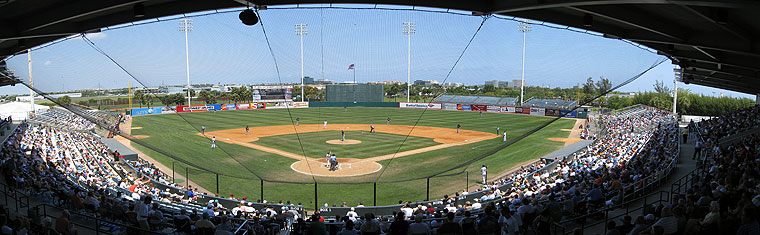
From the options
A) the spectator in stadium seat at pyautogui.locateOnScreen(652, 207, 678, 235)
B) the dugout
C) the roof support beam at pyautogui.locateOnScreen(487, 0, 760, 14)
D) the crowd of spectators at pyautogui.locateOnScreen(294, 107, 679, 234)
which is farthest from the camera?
the dugout

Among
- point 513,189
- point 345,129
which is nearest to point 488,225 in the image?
point 513,189

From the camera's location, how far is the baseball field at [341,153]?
1767 centimetres

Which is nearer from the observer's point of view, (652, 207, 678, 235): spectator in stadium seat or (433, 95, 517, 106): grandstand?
(652, 207, 678, 235): spectator in stadium seat

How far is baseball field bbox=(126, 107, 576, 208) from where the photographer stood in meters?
17.7

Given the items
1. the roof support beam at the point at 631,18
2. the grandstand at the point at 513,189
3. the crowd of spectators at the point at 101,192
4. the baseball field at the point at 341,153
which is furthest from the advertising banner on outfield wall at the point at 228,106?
the roof support beam at the point at 631,18

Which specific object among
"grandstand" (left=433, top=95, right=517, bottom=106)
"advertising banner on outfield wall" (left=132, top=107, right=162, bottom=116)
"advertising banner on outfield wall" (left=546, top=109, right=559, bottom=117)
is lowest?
"advertising banner on outfield wall" (left=132, top=107, right=162, bottom=116)

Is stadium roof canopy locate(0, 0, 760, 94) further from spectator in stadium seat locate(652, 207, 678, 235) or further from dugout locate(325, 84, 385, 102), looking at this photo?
dugout locate(325, 84, 385, 102)

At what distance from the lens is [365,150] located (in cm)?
2850

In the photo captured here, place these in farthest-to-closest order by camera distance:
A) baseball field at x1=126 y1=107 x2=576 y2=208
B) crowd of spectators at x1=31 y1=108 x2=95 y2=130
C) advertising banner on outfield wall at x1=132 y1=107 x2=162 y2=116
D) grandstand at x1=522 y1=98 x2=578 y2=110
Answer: advertising banner on outfield wall at x1=132 y1=107 x2=162 y2=116
crowd of spectators at x1=31 y1=108 x2=95 y2=130
baseball field at x1=126 y1=107 x2=576 y2=208
grandstand at x1=522 y1=98 x2=578 y2=110

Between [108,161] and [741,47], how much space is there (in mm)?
23399

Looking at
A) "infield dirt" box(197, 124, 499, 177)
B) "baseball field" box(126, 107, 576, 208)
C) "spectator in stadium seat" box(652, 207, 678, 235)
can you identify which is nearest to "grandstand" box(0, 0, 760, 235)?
"spectator in stadium seat" box(652, 207, 678, 235)

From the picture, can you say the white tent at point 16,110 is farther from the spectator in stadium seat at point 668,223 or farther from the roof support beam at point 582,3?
the spectator in stadium seat at point 668,223

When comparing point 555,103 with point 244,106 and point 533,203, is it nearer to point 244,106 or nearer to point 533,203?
point 533,203

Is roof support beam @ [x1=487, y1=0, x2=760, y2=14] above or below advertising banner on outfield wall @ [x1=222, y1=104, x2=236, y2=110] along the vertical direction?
above
